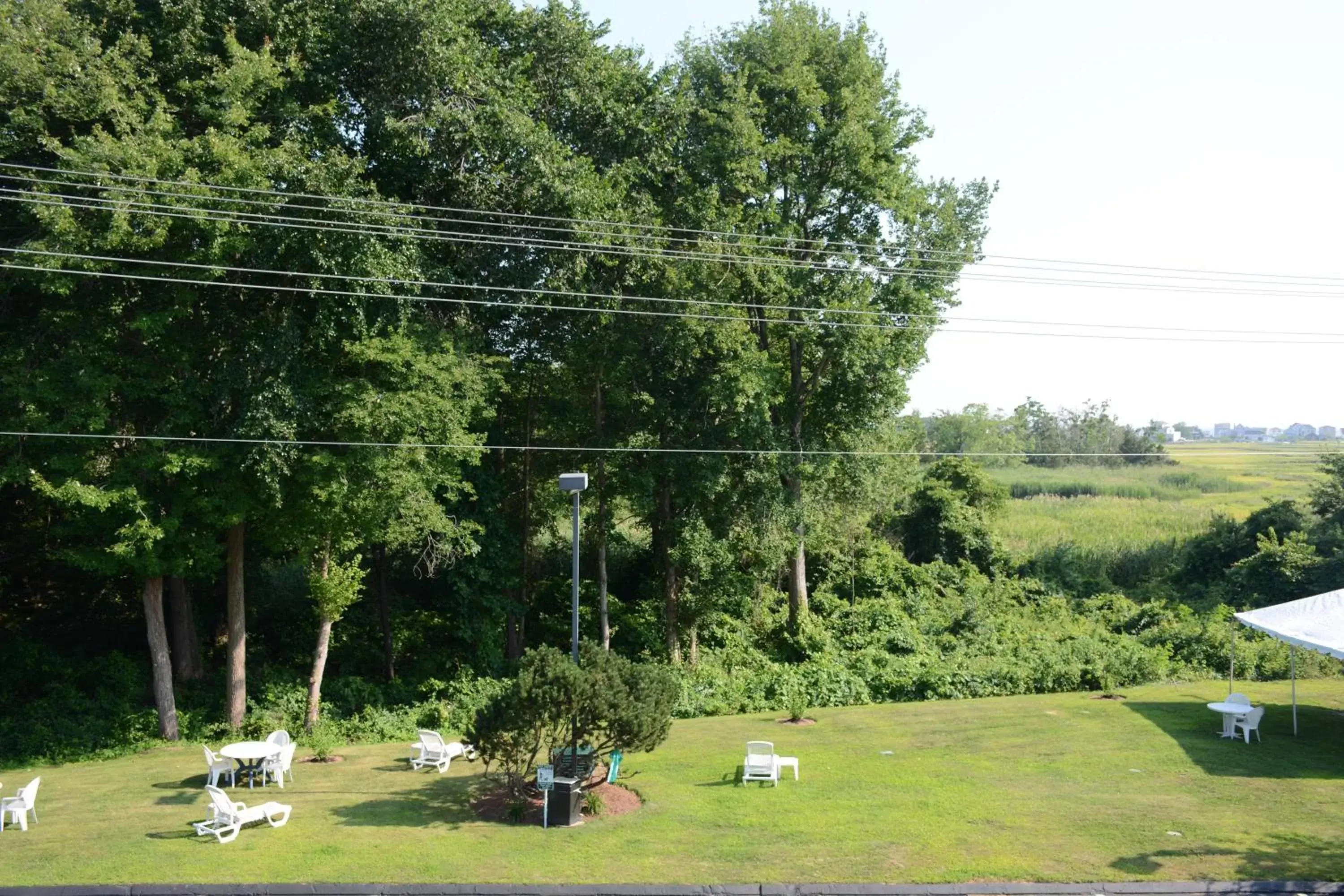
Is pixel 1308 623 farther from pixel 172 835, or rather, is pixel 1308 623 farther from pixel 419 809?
pixel 172 835

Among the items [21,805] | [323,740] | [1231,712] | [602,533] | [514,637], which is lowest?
[323,740]

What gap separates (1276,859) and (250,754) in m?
14.9

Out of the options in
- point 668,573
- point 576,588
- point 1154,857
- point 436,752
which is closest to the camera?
point 1154,857

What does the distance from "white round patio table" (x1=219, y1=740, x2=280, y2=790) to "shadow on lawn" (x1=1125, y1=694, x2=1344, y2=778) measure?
1548 centimetres

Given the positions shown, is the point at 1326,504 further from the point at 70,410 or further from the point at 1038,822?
the point at 70,410

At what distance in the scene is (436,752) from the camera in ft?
59.0

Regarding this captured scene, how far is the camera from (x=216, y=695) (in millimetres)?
24344

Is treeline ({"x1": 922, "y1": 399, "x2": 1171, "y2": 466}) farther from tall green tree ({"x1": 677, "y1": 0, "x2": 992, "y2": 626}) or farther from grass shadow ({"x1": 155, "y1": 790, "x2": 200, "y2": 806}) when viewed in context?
A: grass shadow ({"x1": 155, "y1": 790, "x2": 200, "y2": 806})

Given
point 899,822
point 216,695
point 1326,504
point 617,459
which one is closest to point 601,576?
point 617,459

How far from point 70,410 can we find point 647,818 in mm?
14041

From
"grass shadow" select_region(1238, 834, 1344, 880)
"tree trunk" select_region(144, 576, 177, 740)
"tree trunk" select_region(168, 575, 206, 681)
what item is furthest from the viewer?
"tree trunk" select_region(168, 575, 206, 681)

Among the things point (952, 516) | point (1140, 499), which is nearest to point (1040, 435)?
point (1140, 499)

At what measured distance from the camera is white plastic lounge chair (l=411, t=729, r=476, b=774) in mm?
17750

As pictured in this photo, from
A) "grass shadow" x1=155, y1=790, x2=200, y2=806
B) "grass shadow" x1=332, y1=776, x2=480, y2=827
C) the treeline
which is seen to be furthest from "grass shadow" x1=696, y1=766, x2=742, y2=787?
the treeline
